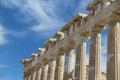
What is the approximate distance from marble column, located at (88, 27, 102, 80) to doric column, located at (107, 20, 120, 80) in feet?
7.77

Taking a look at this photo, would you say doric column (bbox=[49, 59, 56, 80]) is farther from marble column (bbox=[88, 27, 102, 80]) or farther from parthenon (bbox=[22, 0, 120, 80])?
marble column (bbox=[88, 27, 102, 80])

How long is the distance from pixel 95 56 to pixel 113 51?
2979 millimetres

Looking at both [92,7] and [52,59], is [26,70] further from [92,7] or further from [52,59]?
[92,7]

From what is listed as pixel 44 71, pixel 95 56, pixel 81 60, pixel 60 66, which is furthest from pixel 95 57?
pixel 44 71

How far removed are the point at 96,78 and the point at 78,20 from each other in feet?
20.5

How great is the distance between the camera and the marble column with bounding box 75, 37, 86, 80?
1087 inches

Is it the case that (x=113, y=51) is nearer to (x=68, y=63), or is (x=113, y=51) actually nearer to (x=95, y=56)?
(x=95, y=56)

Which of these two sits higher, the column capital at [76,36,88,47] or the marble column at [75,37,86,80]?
the column capital at [76,36,88,47]

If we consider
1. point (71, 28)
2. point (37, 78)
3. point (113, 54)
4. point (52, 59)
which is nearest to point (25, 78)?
point (37, 78)

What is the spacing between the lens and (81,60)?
91.9ft

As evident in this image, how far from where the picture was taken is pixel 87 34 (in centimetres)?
2814

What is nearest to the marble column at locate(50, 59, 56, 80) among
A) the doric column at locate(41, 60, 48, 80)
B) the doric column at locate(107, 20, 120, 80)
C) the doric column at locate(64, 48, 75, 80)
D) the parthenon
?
the parthenon

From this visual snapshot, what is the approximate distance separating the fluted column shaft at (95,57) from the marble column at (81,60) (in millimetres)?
2017

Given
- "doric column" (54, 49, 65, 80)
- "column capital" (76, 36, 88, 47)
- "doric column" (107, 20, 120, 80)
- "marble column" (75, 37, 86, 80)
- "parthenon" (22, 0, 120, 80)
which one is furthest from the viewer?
"doric column" (54, 49, 65, 80)
